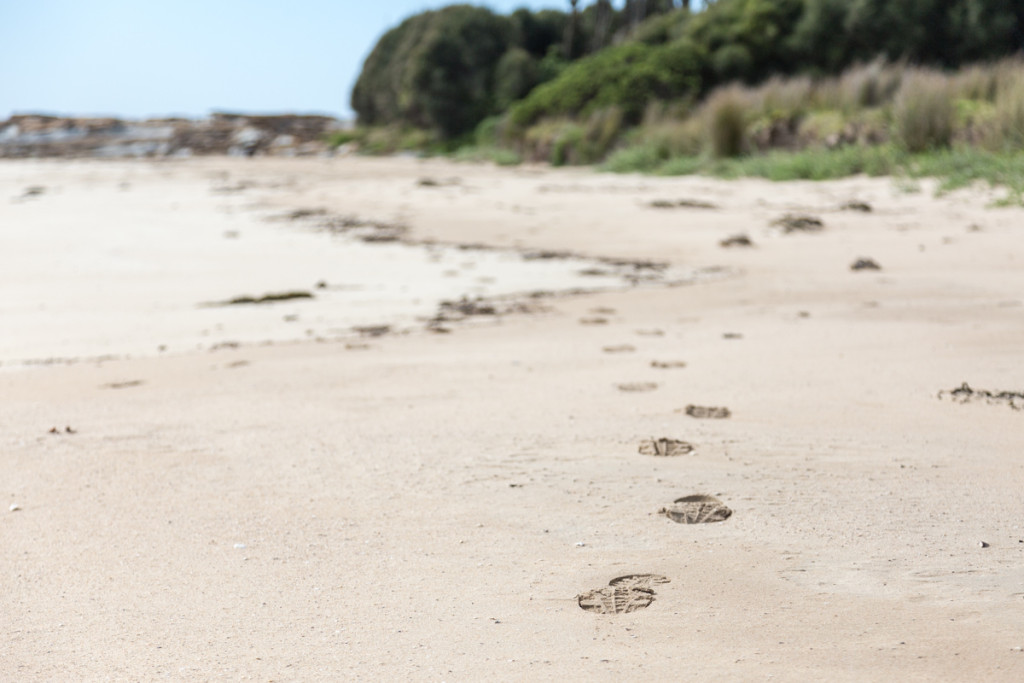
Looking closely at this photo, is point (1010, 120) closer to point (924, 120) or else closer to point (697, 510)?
point (924, 120)

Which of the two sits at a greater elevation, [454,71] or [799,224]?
[454,71]

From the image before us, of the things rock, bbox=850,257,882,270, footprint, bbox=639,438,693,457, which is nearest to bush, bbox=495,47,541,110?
rock, bbox=850,257,882,270

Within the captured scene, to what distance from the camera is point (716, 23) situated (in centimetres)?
1903

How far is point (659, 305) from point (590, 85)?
14.6m

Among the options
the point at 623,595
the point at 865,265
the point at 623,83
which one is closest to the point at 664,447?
the point at 623,595

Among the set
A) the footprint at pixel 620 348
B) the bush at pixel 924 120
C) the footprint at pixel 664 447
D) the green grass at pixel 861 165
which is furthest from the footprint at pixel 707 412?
the bush at pixel 924 120

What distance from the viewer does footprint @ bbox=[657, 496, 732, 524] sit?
1.91 meters

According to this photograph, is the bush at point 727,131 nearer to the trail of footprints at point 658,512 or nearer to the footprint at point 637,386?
the footprint at point 637,386

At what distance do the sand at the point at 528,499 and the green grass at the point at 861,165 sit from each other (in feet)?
10.6

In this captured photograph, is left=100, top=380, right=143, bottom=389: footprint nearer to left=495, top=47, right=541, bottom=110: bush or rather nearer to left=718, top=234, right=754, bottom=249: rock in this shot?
left=718, top=234, right=754, bottom=249: rock

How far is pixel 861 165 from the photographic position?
9062 millimetres

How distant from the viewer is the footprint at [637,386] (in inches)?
113

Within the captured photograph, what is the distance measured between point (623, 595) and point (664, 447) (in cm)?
75

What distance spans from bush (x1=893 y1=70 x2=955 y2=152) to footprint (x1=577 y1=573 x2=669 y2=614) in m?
8.37
